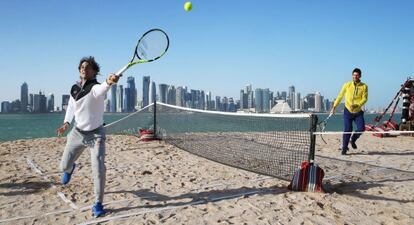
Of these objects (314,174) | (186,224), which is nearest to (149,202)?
(186,224)

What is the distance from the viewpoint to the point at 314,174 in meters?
5.53

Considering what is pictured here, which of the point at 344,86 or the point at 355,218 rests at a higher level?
the point at 344,86

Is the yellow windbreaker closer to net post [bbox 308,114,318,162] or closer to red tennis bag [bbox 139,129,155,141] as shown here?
net post [bbox 308,114,318,162]

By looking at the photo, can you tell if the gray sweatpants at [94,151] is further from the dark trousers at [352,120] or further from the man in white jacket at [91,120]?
the dark trousers at [352,120]

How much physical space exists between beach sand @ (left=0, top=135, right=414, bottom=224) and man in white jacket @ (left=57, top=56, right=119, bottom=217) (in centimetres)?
48

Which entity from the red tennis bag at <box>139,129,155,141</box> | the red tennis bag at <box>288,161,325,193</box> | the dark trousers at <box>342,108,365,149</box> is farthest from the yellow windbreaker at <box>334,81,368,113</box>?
the red tennis bag at <box>139,129,155,141</box>

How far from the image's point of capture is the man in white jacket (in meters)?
4.56

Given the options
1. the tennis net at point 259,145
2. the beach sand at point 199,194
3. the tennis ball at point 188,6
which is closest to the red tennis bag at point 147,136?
the tennis net at point 259,145

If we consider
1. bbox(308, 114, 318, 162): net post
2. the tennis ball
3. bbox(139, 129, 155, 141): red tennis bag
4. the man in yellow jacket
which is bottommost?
bbox(139, 129, 155, 141): red tennis bag

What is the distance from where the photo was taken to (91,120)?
4742 mm

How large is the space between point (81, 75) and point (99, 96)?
48 cm

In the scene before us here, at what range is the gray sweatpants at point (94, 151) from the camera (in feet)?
15.0

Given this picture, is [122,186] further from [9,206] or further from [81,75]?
[81,75]

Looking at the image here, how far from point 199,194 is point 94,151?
5.88 feet
